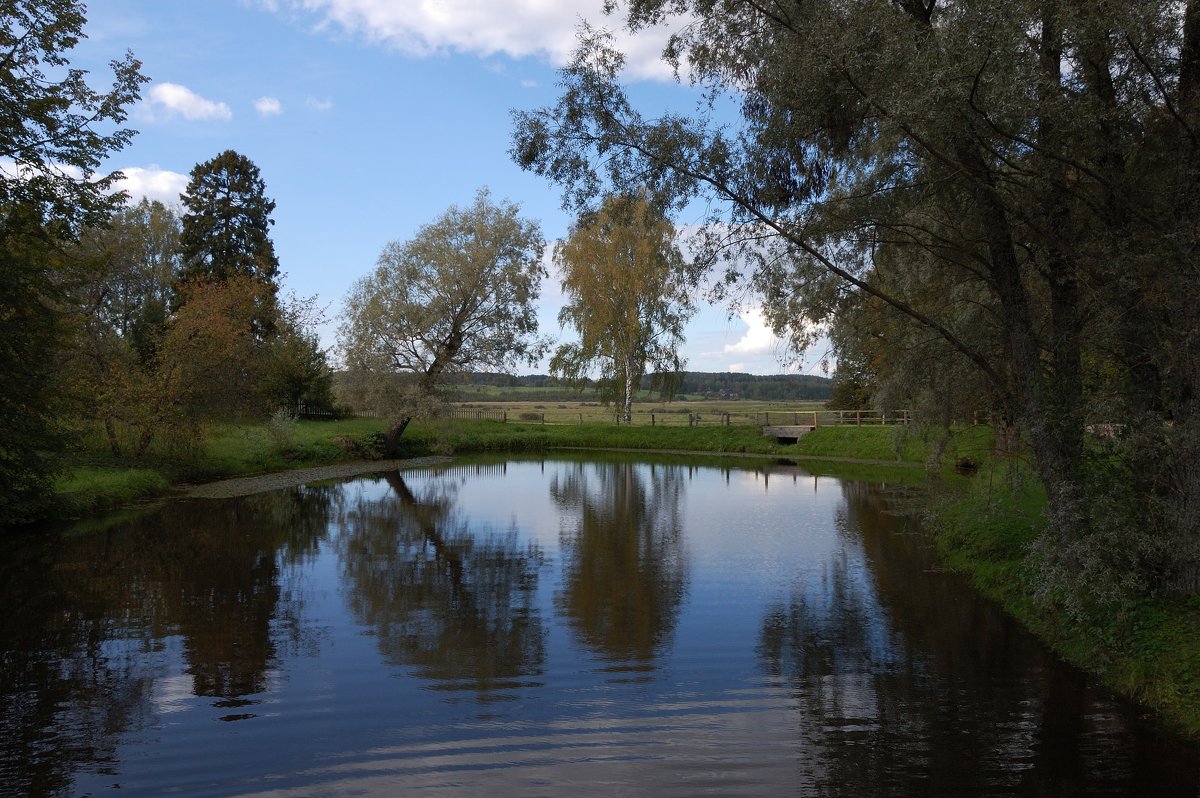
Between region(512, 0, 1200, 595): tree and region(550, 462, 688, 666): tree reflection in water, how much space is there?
16.2ft

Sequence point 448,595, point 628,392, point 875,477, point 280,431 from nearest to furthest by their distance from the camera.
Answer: point 448,595 → point 875,477 → point 280,431 → point 628,392

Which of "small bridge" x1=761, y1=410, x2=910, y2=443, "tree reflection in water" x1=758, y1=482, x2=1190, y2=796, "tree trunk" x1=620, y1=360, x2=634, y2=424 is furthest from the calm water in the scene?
"tree trunk" x1=620, y1=360, x2=634, y2=424

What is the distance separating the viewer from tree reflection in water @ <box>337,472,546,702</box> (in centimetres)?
962

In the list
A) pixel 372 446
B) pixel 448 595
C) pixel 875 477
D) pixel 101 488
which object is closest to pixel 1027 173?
pixel 448 595

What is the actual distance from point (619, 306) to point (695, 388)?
1905 inches

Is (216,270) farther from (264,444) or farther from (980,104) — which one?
(980,104)

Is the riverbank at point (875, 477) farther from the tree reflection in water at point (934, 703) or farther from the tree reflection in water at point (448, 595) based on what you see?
the tree reflection in water at point (448, 595)

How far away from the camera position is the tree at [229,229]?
46625mm

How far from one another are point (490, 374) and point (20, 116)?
25.4 meters

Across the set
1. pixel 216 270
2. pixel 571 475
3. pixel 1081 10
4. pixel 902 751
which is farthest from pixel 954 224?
pixel 216 270

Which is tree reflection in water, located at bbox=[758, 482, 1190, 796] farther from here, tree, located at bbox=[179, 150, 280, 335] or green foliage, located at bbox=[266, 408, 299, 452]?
tree, located at bbox=[179, 150, 280, 335]

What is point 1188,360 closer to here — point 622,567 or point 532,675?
point 532,675

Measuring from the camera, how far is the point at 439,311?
37.2 metres

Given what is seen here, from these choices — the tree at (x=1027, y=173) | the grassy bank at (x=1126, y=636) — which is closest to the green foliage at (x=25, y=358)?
the tree at (x=1027, y=173)
